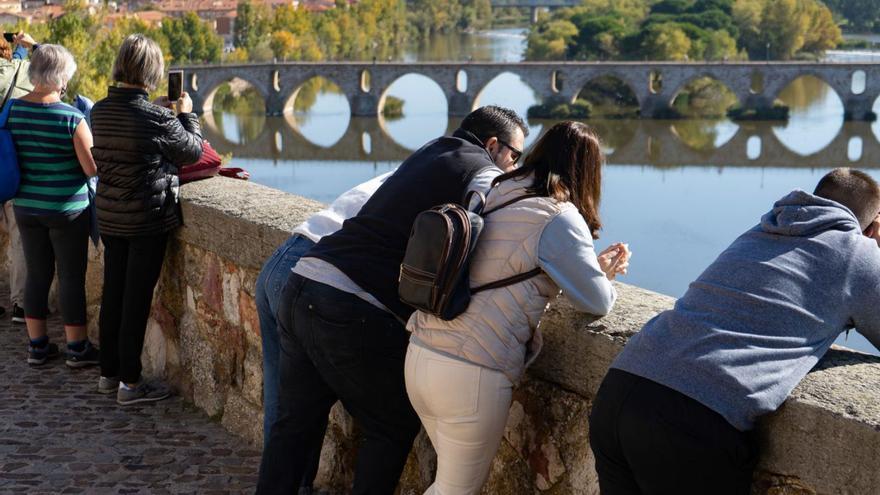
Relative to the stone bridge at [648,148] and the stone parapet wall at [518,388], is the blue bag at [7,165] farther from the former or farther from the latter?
the stone bridge at [648,148]

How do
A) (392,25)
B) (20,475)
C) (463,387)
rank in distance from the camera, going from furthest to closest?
(392,25) → (20,475) → (463,387)

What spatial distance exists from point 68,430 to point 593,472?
1.68m

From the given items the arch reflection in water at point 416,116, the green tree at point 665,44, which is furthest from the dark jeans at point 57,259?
the green tree at point 665,44

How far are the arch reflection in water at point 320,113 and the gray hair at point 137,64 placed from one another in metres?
40.7

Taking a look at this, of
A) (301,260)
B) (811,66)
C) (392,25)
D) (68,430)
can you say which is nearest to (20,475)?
(68,430)

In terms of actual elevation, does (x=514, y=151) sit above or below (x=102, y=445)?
above

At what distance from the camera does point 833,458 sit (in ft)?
5.62

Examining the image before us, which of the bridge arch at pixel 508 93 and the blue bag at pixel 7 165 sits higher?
the blue bag at pixel 7 165

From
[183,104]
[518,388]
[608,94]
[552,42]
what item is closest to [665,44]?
[608,94]

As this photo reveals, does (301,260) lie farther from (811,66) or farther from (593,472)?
(811,66)

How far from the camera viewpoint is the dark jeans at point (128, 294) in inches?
129

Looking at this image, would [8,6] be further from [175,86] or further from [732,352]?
[732,352]

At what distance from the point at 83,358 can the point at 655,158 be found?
39092 millimetres

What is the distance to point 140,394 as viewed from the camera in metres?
3.45
